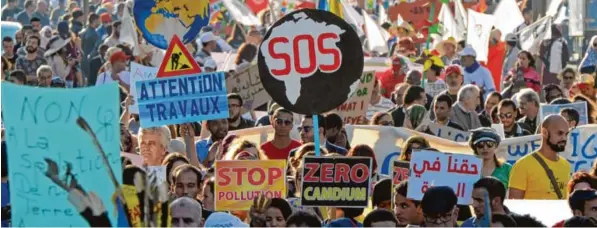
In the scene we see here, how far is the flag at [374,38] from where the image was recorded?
22.7m

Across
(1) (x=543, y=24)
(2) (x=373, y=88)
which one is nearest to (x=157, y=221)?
(2) (x=373, y=88)

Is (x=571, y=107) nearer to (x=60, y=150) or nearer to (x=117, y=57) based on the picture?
(x=117, y=57)

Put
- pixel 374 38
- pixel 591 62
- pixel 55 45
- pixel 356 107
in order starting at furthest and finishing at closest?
1. pixel 374 38
2. pixel 55 45
3. pixel 591 62
4. pixel 356 107

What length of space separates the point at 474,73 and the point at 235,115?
18.6 feet

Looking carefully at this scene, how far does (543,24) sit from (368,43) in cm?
231

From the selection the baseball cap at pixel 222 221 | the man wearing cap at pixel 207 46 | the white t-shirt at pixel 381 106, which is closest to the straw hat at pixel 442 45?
the man wearing cap at pixel 207 46

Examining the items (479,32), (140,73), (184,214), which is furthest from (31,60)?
(184,214)

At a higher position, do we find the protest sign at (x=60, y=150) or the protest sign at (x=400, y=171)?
the protest sign at (x=60, y=150)

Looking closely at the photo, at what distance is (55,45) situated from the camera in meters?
21.5

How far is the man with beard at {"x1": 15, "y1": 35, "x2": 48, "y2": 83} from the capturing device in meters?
19.8

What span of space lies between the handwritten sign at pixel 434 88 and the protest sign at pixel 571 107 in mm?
4172

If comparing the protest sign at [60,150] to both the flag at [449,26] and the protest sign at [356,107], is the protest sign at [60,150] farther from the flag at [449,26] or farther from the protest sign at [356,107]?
the flag at [449,26]

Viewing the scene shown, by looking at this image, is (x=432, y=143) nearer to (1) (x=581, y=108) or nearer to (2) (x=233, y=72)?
(1) (x=581, y=108)

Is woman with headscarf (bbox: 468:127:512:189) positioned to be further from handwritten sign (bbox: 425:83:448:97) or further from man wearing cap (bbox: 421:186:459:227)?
handwritten sign (bbox: 425:83:448:97)
